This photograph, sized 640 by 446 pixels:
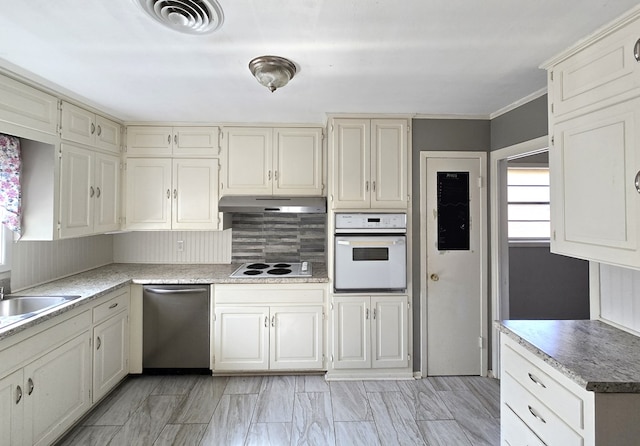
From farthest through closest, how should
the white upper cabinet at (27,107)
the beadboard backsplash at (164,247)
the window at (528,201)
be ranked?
the window at (528,201)
the beadboard backsplash at (164,247)
the white upper cabinet at (27,107)

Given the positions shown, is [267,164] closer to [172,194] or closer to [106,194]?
[172,194]

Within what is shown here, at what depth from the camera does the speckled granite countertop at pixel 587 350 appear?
114 cm

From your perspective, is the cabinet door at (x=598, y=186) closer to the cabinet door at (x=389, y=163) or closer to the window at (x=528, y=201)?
the cabinet door at (x=389, y=163)

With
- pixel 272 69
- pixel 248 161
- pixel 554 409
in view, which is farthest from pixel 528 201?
pixel 272 69

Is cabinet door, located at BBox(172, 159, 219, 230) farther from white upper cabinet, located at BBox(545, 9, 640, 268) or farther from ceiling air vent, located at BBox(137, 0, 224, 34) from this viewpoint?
white upper cabinet, located at BBox(545, 9, 640, 268)

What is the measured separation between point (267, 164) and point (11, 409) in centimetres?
238

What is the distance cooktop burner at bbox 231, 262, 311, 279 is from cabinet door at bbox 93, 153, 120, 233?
4.09ft

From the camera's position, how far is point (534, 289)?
3.56m

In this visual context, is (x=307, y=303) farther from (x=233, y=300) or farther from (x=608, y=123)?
(x=608, y=123)

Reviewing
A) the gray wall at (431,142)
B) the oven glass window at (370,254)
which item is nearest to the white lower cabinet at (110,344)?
the oven glass window at (370,254)

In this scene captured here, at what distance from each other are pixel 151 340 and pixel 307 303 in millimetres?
1423

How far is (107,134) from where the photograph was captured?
2824mm

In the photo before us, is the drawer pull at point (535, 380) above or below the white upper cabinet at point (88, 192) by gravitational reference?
below

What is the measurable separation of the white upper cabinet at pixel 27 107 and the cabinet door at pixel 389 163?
2.46 metres
